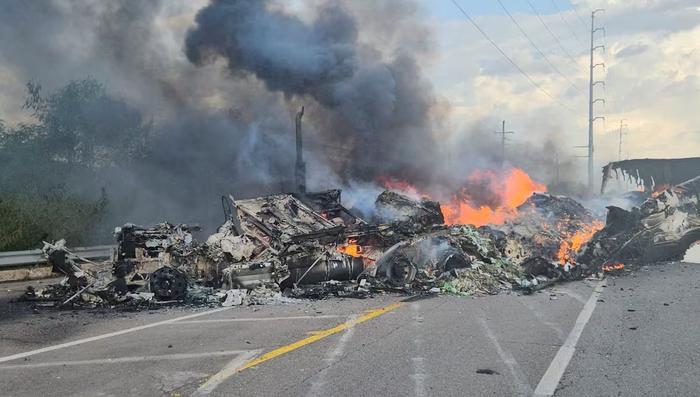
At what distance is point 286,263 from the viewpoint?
32.9 feet

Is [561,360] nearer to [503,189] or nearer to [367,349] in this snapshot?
[367,349]

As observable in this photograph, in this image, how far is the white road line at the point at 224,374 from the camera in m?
4.28

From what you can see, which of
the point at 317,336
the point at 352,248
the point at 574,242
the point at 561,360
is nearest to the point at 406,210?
the point at 352,248

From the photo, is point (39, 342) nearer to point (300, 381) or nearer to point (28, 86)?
point (300, 381)

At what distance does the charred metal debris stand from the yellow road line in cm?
157

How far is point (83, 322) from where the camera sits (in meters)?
7.52

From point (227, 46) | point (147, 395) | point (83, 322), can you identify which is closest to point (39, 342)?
point (83, 322)

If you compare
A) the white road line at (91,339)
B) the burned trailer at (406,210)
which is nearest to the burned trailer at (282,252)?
the white road line at (91,339)

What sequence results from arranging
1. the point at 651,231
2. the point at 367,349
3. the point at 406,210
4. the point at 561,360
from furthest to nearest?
1. the point at 406,210
2. the point at 651,231
3. the point at 367,349
4. the point at 561,360

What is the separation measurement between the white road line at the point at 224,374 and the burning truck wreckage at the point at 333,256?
11.9ft

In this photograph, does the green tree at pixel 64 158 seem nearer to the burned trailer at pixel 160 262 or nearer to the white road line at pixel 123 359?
the burned trailer at pixel 160 262

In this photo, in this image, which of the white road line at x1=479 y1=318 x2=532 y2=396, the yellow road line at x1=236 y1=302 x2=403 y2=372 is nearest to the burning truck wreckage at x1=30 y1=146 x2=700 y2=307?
the yellow road line at x1=236 y1=302 x2=403 y2=372

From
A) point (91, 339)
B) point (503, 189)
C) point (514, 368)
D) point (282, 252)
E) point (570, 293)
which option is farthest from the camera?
point (503, 189)

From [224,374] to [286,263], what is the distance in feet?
17.6
